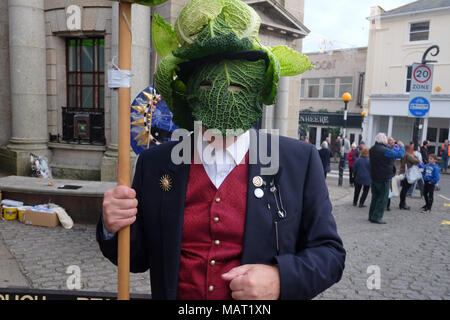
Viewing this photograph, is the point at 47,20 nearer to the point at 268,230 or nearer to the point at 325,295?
the point at 325,295

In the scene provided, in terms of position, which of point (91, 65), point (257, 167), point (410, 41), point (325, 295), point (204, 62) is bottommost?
point (325, 295)

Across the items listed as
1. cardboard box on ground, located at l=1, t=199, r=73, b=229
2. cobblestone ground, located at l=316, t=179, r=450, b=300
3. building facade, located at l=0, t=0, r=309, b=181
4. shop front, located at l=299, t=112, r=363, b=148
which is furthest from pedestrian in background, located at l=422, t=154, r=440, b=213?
shop front, located at l=299, t=112, r=363, b=148

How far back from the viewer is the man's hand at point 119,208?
1550 mm

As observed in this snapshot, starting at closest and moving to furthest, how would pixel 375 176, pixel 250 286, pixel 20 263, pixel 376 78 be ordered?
pixel 250 286 < pixel 20 263 < pixel 375 176 < pixel 376 78

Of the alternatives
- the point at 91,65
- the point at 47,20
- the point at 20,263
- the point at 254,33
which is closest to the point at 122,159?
the point at 254,33

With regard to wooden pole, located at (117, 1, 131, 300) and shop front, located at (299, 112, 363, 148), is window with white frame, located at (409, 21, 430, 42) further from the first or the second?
wooden pole, located at (117, 1, 131, 300)

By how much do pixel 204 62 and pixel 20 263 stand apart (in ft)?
15.8

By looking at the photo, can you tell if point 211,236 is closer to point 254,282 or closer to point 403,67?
point 254,282

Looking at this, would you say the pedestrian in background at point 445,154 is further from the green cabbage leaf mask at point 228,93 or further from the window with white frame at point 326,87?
the green cabbage leaf mask at point 228,93

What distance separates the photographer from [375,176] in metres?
8.34

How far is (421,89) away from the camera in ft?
30.6

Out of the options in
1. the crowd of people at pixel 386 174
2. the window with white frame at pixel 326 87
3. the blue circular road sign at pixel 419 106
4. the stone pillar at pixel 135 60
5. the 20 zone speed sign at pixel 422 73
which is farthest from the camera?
the window with white frame at pixel 326 87

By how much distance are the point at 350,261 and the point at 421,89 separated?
573 cm
